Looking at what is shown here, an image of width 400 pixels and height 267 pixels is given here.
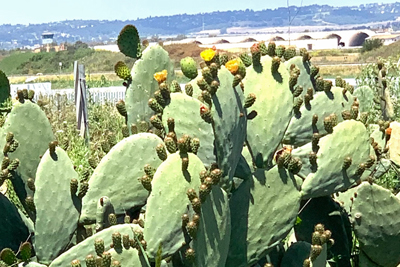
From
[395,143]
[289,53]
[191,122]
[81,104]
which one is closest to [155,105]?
[191,122]

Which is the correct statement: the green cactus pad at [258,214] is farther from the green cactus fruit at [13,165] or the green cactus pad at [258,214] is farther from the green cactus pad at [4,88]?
the green cactus pad at [4,88]

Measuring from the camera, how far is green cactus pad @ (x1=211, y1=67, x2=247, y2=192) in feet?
7.41

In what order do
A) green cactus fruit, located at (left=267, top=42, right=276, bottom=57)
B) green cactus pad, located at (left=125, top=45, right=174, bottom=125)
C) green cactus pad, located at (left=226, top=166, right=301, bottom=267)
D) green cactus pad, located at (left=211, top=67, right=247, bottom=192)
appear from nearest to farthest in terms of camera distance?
green cactus pad, located at (left=211, top=67, right=247, bottom=192)
green cactus pad, located at (left=226, top=166, right=301, bottom=267)
green cactus fruit, located at (left=267, top=42, right=276, bottom=57)
green cactus pad, located at (left=125, top=45, right=174, bottom=125)

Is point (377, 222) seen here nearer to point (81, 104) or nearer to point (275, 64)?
point (275, 64)

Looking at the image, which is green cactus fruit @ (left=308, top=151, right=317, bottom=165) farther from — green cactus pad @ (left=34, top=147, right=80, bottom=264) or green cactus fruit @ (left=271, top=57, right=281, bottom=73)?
green cactus pad @ (left=34, top=147, right=80, bottom=264)

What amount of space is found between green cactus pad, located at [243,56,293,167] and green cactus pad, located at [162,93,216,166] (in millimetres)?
247

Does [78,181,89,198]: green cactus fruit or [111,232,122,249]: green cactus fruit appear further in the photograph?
[78,181,89,198]: green cactus fruit

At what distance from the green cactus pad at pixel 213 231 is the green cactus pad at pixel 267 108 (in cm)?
38

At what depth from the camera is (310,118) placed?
2791 mm

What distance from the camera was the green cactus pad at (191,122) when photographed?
229 cm

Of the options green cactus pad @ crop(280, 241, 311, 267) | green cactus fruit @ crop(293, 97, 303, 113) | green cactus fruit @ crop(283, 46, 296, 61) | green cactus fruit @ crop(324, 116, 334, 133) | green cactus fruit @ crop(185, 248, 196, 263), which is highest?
green cactus fruit @ crop(283, 46, 296, 61)

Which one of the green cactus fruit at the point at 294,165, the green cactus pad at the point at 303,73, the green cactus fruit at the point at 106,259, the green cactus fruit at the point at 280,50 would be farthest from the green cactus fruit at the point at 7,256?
the green cactus pad at the point at 303,73

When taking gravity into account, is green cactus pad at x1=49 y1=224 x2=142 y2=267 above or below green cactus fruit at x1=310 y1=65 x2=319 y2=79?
below

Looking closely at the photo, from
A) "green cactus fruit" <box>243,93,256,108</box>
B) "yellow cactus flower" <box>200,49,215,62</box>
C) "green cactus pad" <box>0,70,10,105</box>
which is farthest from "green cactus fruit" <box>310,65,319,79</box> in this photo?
"green cactus pad" <box>0,70,10,105</box>
